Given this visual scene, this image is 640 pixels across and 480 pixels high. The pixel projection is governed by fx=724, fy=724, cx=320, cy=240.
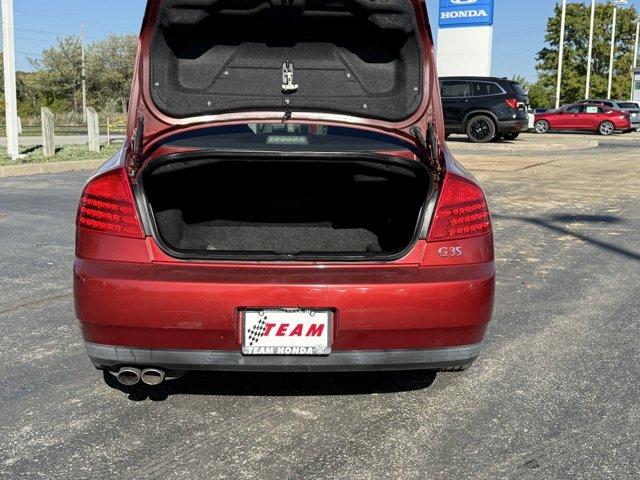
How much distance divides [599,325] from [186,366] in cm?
288

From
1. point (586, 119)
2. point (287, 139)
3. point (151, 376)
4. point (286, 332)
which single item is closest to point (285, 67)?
point (287, 139)

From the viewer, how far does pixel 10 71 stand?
14984mm

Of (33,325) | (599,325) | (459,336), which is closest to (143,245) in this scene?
(459,336)

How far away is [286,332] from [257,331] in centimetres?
11

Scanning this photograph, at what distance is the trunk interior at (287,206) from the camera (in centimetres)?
354

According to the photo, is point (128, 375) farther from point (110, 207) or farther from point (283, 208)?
point (283, 208)

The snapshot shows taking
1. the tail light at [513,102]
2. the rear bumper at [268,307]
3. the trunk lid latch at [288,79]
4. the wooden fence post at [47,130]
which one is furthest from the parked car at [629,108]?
the rear bumper at [268,307]

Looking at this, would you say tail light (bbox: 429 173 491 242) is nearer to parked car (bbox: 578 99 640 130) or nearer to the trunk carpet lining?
the trunk carpet lining

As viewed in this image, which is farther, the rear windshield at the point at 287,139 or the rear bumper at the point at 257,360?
the rear windshield at the point at 287,139

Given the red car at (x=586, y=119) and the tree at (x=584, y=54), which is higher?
the tree at (x=584, y=54)

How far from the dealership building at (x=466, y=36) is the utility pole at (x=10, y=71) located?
17020 mm

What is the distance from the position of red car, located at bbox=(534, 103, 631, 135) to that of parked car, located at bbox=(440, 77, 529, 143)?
12231 mm

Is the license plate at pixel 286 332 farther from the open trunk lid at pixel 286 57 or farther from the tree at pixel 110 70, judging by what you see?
the tree at pixel 110 70

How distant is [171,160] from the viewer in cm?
306
